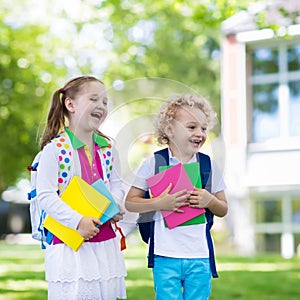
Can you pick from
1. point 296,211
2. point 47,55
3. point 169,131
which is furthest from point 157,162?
point 47,55

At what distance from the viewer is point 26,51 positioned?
20922mm

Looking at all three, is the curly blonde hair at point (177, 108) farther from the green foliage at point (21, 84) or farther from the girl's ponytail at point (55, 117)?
the green foliage at point (21, 84)

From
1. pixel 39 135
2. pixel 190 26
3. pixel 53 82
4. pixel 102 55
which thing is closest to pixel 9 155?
pixel 53 82

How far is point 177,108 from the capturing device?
3330 millimetres

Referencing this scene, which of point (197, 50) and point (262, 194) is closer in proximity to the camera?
point (262, 194)

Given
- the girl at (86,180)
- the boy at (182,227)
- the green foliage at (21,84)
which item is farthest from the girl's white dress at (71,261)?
the green foliage at (21,84)

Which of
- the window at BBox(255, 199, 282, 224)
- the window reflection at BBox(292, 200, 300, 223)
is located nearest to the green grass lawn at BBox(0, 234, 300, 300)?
the window reflection at BBox(292, 200, 300, 223)

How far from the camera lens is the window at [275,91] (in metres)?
17.7

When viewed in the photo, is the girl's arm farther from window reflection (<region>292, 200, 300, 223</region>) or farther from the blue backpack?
window reflection (<region>292, 200, 300, 223</region>)

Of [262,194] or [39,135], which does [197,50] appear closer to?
[262,194]

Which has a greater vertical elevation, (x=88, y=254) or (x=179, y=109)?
(x=179, y=109)

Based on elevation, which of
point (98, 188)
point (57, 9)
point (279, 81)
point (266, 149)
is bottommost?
point (98, 188)

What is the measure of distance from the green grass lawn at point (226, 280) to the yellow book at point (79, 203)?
10.6 ft

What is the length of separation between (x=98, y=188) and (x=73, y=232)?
0.66 feet
